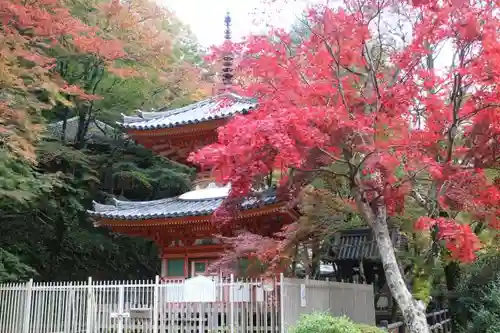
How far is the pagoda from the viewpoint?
1334cm

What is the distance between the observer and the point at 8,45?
43.7 feet

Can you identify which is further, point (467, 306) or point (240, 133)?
point (467, 306)

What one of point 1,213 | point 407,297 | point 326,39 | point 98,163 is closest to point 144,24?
point 98,163

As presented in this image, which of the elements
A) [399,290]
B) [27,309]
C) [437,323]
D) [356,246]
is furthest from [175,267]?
[399,290]

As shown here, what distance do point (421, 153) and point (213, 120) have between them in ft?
18.1

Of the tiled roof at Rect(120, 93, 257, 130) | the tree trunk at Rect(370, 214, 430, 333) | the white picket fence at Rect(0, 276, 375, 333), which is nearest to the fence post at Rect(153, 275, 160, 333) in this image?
the white picket fence at Rect(0, 276, 375, 333)

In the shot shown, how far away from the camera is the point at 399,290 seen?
9.41 meters

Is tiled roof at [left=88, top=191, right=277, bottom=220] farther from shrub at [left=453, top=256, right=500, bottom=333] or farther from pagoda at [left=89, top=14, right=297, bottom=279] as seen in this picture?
shrub at [left=453, top=256, right=500, bottom=333]

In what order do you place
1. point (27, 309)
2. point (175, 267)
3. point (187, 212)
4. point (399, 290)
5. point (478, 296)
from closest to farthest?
1. point (399, 290)
2. point (27, 309)
3. point (187, 212)
4. point (478, 296)
5. point (175, 267)

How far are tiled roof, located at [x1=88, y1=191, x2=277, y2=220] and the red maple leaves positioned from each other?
1.90 m

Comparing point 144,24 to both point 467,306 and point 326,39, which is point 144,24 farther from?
point 467,306

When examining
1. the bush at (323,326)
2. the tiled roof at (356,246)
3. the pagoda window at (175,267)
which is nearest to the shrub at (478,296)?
the tiled roof at (356,246)

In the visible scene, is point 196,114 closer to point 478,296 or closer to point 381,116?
point 381,116

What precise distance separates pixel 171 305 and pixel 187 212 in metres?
2.34
